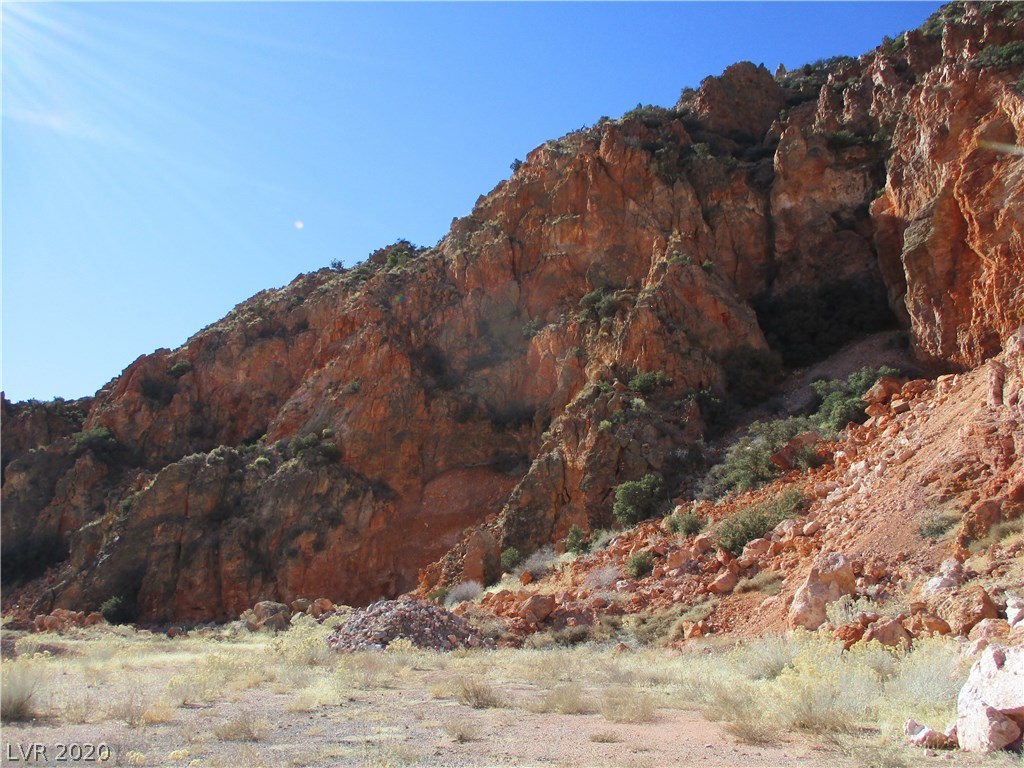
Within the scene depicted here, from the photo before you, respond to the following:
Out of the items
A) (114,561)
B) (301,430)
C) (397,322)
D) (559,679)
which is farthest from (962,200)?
(114,561)

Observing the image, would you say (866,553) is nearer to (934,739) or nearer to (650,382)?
(934,739)

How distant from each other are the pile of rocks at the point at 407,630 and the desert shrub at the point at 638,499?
22.4ft

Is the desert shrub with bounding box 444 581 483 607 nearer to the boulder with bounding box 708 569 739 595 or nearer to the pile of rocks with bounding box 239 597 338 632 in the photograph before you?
the pile of rocks with bounding box 239 597 338 632

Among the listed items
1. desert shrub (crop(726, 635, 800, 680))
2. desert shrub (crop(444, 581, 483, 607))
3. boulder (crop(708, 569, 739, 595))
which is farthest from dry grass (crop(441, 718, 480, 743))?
desert shrub (crop(444, 581, 483, 607))

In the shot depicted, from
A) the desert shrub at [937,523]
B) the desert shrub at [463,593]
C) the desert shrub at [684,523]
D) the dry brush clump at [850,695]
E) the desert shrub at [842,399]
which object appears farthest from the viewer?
the desert shrub at [463,593]

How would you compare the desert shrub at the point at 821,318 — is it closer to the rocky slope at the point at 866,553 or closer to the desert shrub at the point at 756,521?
the rocky slope at the point at 866,553

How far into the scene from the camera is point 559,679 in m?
10.7

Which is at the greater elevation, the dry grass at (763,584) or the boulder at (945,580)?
the boulder at (945,580)

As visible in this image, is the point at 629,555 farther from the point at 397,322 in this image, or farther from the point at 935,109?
the point at 397,322

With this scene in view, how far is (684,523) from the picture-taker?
1838 centimetres

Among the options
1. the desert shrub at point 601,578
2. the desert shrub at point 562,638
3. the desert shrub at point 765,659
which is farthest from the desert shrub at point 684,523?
the desert shrub at point 765,659

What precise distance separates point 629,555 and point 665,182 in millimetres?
18472

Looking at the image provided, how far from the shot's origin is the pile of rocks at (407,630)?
48.2ft

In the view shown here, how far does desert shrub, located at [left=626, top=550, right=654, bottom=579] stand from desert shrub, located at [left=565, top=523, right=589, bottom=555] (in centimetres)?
358
